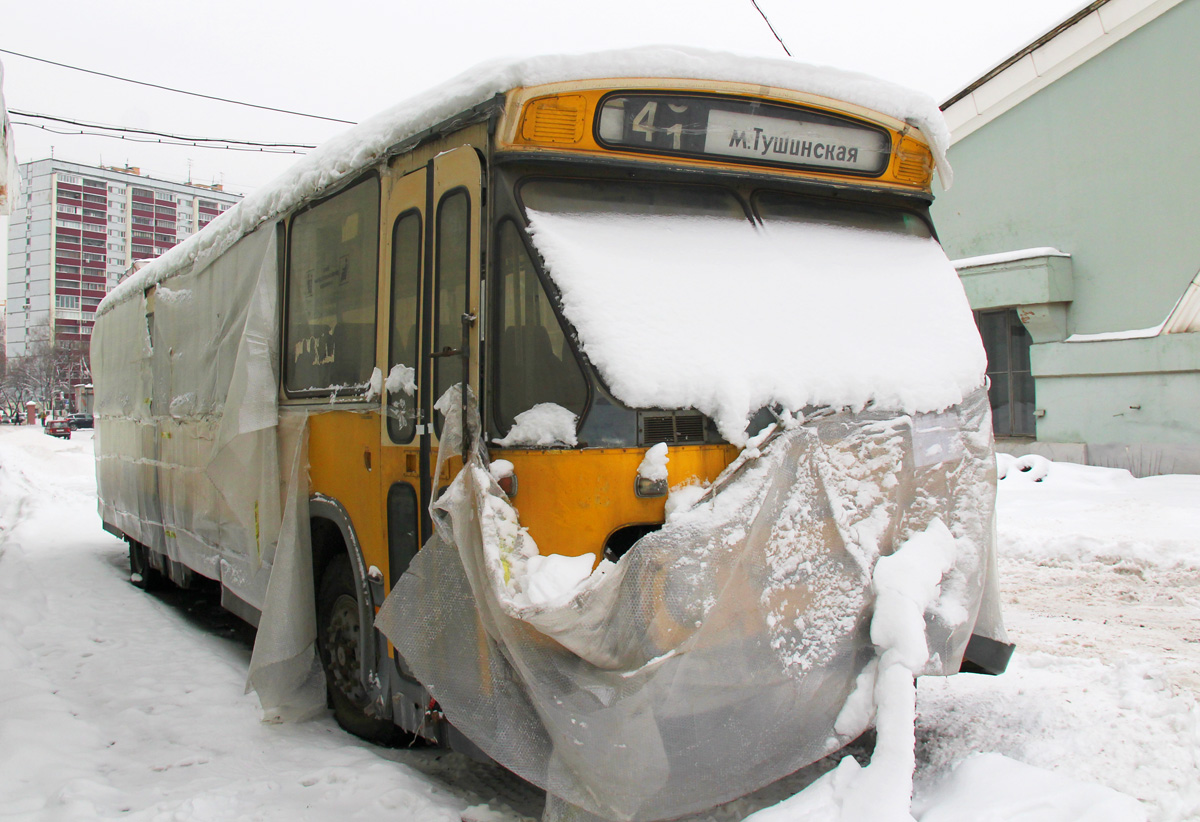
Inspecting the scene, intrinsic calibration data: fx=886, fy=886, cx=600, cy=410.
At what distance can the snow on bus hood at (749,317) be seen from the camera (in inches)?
122

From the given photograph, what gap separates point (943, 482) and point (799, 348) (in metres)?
0.81

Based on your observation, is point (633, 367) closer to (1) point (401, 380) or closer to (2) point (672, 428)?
(2) point (672, 428)

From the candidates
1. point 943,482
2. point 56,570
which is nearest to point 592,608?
point 943,482

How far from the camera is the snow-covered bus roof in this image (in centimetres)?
325

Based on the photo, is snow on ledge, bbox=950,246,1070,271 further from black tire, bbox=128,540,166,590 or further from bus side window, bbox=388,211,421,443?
black tire, bbox=128,540,166,590

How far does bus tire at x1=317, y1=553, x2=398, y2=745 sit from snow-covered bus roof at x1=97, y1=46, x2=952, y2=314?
2.05 m

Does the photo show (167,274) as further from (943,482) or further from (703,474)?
(943,482)

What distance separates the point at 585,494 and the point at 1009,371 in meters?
13.3

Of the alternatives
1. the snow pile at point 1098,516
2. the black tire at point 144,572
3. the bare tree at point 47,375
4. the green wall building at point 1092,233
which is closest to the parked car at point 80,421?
the bare tree at point 47,375

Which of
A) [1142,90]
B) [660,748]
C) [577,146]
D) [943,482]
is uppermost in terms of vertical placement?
[1142,90]

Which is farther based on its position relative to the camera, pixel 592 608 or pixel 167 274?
pixel 167 274

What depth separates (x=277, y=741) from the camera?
4410 mm

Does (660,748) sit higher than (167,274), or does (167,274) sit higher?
(167,274)

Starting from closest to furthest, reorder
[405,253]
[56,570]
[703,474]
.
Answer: [703,474]
[405,253]
[56,570]
